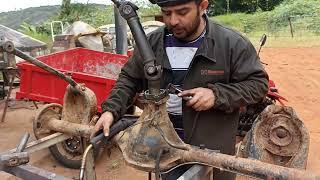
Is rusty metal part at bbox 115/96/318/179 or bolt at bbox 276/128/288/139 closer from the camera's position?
rusty metal part at bbox 115/96/318/179

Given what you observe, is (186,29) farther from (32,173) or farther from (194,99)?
(32,173)

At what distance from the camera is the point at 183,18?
7.57ft

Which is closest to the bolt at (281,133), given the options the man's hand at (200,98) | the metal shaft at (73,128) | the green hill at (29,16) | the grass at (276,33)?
the metal shaft at (73,128)

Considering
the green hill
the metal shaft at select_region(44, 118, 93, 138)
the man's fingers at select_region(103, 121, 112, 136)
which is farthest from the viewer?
the green hill

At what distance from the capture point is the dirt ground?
5.36m

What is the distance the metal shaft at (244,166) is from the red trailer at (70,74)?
123 inches

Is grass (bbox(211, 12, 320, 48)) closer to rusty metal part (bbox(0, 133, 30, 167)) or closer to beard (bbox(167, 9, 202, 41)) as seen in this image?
beard (bbox(167, 9, 202, 41))

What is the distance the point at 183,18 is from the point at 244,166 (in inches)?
32.3

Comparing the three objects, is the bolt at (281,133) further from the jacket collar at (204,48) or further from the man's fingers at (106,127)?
the man's fingers at (106,127)

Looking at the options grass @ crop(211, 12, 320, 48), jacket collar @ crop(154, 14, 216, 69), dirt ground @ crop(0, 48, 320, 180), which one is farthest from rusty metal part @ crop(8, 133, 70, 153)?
grass @ crop(211, 12, 320, 48)

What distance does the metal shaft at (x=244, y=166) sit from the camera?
1963 mm

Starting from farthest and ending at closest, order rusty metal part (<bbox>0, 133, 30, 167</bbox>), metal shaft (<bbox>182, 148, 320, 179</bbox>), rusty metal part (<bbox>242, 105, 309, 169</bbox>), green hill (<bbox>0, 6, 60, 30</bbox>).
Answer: green hill (<bbox>0, 6, 60, 30</bbox>) < rusty metal part (<bbox>242, 105, 309, 169</bbox>) < rusty metal part (<bbox>0, 133, 30, 167</bbox>) < metal shaft (<bbox>182, 148, 320, 179</bbox>)

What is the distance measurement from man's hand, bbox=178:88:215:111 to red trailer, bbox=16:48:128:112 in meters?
3.06

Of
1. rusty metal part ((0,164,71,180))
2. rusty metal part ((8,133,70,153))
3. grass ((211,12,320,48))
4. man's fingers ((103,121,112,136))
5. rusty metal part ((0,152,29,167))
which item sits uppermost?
man's fingers ((103,121,112,136))
